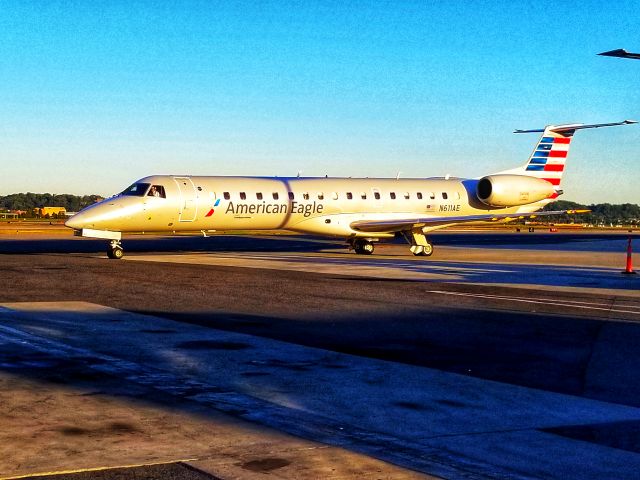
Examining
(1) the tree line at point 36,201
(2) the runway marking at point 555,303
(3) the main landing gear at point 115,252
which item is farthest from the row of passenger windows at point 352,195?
(1) the tree line at point 36,201

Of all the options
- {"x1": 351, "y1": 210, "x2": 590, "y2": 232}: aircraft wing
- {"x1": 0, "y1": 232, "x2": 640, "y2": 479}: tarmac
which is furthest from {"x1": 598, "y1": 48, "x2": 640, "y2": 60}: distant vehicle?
{"x1": 351, "y1": 210, "x2": 590, "y2": 232}: aircraft wing

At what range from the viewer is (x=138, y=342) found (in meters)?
11.8

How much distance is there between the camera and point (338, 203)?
36.0m

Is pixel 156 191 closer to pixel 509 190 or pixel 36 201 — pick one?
pixel 509 190

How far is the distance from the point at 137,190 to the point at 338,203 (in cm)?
857

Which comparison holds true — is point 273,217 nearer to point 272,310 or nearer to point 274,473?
point 272,310

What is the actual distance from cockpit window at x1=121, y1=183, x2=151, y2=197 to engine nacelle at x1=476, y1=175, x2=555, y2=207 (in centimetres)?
1506

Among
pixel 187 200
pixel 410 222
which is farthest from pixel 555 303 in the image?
pixel 187 200

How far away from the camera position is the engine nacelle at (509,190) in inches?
1489

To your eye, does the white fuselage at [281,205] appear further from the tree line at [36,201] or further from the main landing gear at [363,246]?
the tree line at [36,201]

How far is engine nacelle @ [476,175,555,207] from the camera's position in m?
37.8

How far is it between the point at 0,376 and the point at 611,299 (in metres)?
13.5

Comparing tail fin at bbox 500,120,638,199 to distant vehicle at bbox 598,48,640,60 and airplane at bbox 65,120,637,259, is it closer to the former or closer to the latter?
airplane at bbox 65,120,637,259

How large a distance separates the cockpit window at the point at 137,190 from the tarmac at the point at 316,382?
446 inches
